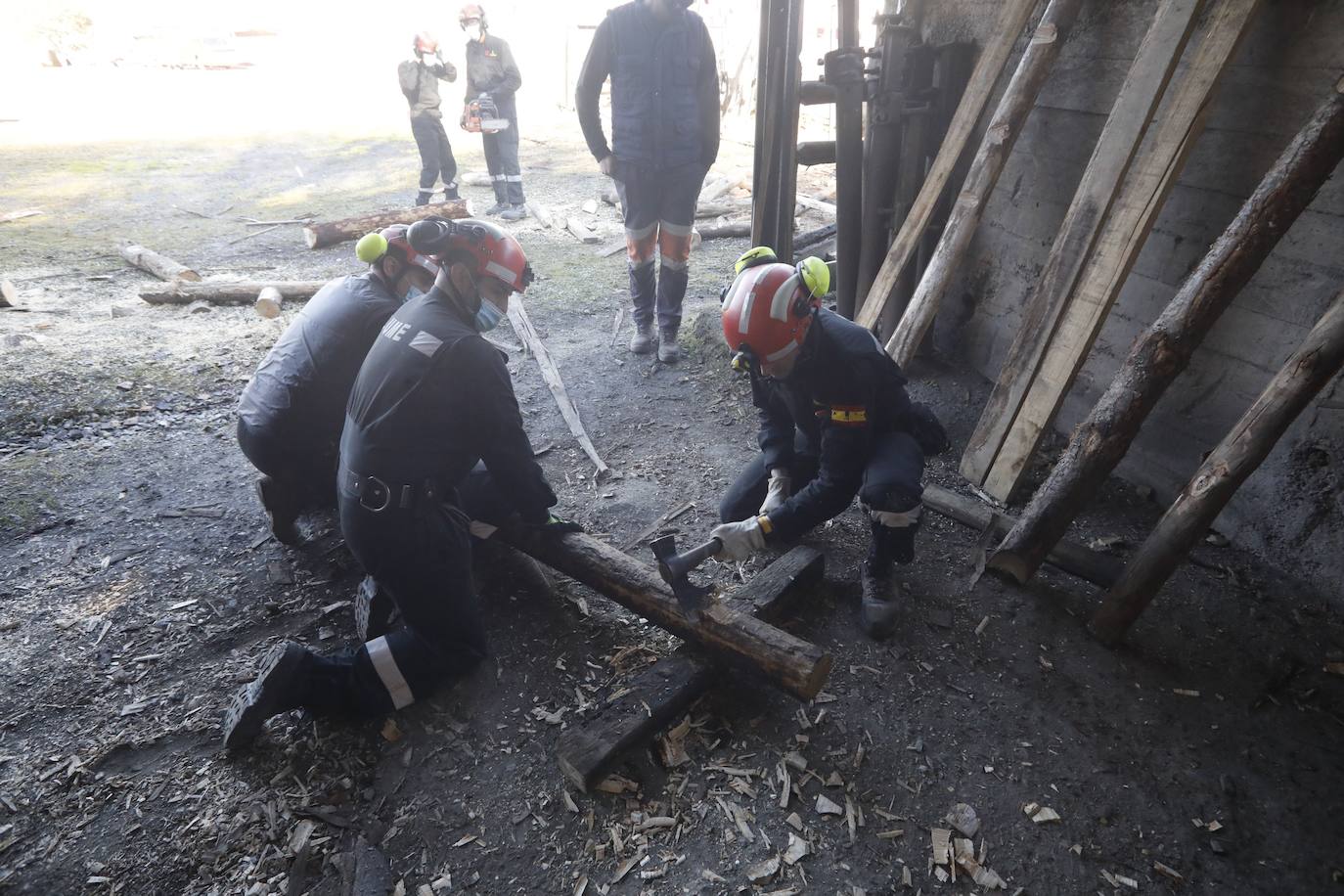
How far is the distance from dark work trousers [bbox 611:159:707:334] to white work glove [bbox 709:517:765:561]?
3.08 metres

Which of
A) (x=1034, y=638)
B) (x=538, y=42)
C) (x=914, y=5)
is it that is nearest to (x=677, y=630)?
(x=1034, y=638)

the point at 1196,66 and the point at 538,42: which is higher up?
the point at 1196,66

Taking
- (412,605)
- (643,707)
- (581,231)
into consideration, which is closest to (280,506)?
(412,605)

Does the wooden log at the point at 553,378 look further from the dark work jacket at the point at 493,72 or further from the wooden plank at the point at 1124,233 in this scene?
the dark work jacket at the point at 493,72

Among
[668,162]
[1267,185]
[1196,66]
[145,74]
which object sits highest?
[1196,66]

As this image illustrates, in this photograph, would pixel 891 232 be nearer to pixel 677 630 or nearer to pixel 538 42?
pixel 677 630

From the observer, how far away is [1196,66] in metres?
3.16

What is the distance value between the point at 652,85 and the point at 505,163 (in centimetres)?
504

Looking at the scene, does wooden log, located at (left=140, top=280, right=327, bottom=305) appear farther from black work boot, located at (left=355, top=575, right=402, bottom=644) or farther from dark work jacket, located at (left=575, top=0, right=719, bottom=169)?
black work boot, located at (left=355, top=575, right=402, bottom=644)

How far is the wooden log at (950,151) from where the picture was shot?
163 inches

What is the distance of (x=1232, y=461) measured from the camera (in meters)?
2.65

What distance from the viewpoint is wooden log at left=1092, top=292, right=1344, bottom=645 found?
2.54 m

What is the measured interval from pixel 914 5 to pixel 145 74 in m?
25.5

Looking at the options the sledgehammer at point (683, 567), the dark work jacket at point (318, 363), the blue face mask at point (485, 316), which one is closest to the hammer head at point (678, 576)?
the sledgehammer at point (683, 567)
